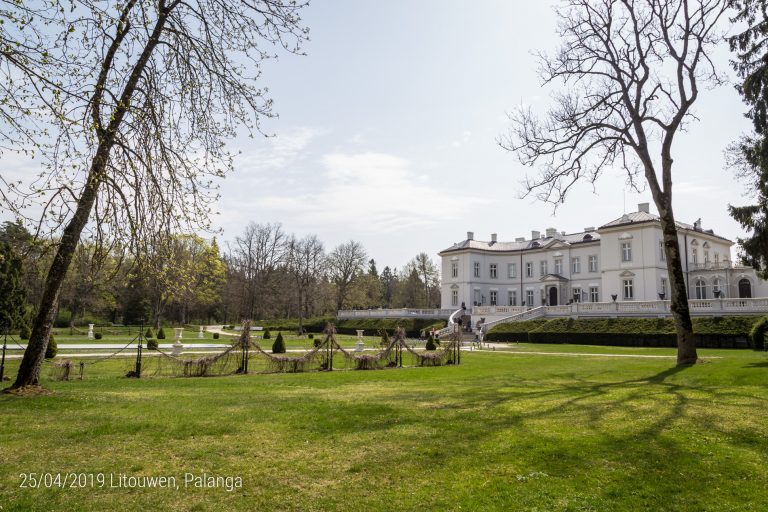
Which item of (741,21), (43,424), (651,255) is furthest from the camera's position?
(651,255)

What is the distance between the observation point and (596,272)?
170 ft

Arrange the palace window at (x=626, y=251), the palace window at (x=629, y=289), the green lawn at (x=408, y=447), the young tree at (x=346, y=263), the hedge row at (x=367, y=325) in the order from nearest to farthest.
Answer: the green lawn at (x=408, y=447)
the palace window at (x=629, y=289)
the palace window at (x=626, y=251)
the hedge row at (x=367, y=325)
the young tree at (x=346, y=263)

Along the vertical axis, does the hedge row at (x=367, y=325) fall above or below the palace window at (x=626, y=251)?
below

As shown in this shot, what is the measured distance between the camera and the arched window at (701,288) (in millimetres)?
46031

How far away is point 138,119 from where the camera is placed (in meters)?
9.35

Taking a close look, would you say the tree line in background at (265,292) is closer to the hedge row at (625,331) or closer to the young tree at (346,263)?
the young tree at (346,263)

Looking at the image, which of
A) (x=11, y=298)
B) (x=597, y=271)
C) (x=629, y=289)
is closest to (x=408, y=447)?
(x=11, y=298)

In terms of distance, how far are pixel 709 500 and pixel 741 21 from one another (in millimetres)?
18683

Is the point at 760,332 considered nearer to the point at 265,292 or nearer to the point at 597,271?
the point at 597,271

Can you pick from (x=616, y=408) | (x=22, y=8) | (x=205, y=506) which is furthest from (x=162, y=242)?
(x=616, y=408)

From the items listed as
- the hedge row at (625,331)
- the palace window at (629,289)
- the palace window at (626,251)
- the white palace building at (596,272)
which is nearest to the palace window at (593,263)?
the white palace building at (596,272)

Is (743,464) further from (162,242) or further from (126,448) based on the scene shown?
(162,242)

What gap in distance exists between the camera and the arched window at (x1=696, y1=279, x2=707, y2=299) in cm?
4603

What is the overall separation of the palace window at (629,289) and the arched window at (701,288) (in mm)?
5683
